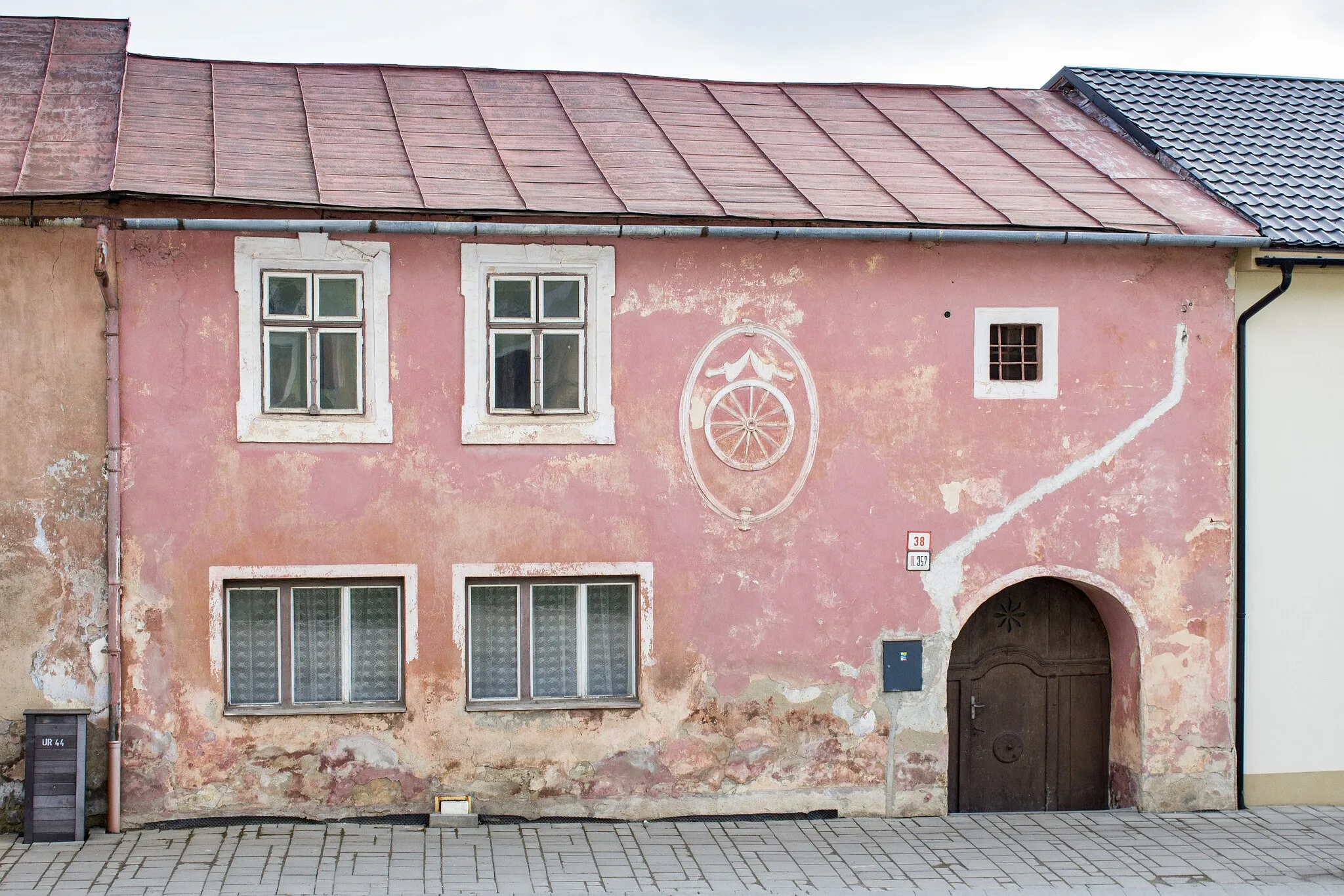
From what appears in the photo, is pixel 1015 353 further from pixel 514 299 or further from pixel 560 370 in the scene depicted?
pixel 514 299

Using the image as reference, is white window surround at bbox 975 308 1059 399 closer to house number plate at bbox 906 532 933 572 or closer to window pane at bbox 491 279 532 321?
house number plate at bbox 906 532 933 572

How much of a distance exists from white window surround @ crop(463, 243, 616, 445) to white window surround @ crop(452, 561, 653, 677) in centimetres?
100

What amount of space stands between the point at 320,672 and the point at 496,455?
2230mm

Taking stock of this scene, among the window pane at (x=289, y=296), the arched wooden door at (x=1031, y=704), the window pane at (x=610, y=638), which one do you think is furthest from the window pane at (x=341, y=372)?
the arched wooden door at (x=1031, y=704)

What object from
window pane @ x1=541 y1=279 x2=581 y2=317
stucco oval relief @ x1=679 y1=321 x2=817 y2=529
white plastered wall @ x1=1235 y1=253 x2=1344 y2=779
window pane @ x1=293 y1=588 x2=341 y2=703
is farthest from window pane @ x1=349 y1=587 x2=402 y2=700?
white plastered wall @ x1=1235 y1=253 x2=1344 y2=779

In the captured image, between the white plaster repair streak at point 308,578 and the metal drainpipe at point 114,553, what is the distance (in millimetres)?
686

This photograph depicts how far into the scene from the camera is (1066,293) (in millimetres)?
11648

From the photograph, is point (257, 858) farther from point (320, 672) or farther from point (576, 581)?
point (576, 581)

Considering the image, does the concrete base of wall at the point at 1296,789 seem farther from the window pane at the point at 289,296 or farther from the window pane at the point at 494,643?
the window pane at the point at 289,296

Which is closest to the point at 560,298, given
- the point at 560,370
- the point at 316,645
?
the point at 560,370

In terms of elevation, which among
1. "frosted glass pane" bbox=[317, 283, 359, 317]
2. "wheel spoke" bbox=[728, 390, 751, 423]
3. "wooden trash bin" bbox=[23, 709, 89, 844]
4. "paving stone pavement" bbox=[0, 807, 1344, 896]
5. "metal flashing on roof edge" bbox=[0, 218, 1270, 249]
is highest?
"metal flashing on roof edge" bbox=[0, 218, 1270, 249]

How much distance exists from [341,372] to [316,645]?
2.20 meters

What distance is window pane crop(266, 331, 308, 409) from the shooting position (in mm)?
10789

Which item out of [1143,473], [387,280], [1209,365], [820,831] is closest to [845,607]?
[820,831]
